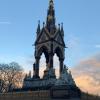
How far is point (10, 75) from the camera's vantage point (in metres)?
53.5

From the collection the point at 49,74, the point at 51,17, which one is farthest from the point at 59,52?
the point at 49,74

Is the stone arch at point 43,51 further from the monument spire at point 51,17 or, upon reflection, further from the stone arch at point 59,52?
the monument spire at point 51,17

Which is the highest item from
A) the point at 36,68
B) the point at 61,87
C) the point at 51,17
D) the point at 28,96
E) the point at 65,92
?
the point at 51,17

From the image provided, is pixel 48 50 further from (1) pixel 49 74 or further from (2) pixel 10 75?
(2) pixel 10 75

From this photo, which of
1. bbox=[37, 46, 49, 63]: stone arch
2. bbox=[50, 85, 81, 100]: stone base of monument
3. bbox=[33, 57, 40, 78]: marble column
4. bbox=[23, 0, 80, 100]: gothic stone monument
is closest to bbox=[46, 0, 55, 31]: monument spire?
bbox=[23, 0, 80, 100]: gothic stone monument

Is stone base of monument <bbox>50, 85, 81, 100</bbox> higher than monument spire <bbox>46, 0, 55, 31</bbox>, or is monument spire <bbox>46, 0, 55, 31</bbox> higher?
monument spire <bbox>46, 0, 55, 31</bbox>

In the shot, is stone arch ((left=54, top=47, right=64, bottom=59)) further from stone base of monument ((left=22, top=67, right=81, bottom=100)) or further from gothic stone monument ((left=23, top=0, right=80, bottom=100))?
stone base of monument ((left=22, top=67, right=81, bottom=100))

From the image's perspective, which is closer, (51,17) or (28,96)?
(28,96)

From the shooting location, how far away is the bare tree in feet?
172

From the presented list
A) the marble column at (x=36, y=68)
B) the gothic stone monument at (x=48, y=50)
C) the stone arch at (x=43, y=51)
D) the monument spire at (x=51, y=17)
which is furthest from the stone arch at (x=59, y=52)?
the monument spire at (x=51, y=17)

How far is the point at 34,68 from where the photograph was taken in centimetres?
4422

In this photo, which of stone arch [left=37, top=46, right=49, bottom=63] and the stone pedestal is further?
stone arch [left=37, top=46, right=49, bottom=63]

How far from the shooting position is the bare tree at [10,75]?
52.4 meters

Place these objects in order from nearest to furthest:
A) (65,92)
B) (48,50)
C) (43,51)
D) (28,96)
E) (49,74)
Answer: (65,92)
(28,96)
(49,74)
(48,50)
(43,51)
